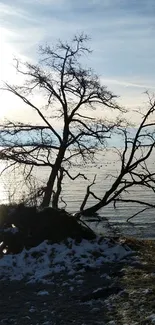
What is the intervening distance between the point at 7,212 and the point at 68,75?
26.7 ft

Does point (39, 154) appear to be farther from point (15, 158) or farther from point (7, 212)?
point (7, 212)

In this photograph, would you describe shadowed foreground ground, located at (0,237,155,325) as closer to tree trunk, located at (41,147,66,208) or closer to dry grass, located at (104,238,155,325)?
dry grass, located at (104,238,155,325)

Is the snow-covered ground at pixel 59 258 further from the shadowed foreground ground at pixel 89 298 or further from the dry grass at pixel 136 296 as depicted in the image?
the dry grass at pixel 136 296

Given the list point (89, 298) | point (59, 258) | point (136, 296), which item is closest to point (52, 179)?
point (59, 258)

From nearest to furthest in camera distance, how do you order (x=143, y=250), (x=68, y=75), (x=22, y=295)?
1. (x=22, y=295)
2. (x=143, y=250)
3. (x=68, y=75)

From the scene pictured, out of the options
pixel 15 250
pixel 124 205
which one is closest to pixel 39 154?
pixel 15 250

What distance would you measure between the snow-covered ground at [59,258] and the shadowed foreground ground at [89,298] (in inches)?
14.4

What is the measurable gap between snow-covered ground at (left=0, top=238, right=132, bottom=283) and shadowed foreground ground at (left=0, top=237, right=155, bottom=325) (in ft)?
1.20

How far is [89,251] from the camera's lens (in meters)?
12.2

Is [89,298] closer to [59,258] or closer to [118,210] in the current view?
[59,258]

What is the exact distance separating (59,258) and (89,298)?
2.89 meters

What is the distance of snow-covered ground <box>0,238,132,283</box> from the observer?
36.7 feet

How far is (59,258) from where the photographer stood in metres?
11.8

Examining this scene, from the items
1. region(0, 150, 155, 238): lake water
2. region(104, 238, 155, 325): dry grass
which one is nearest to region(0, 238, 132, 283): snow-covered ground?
region(104, 238, 155, 325): dry grass
